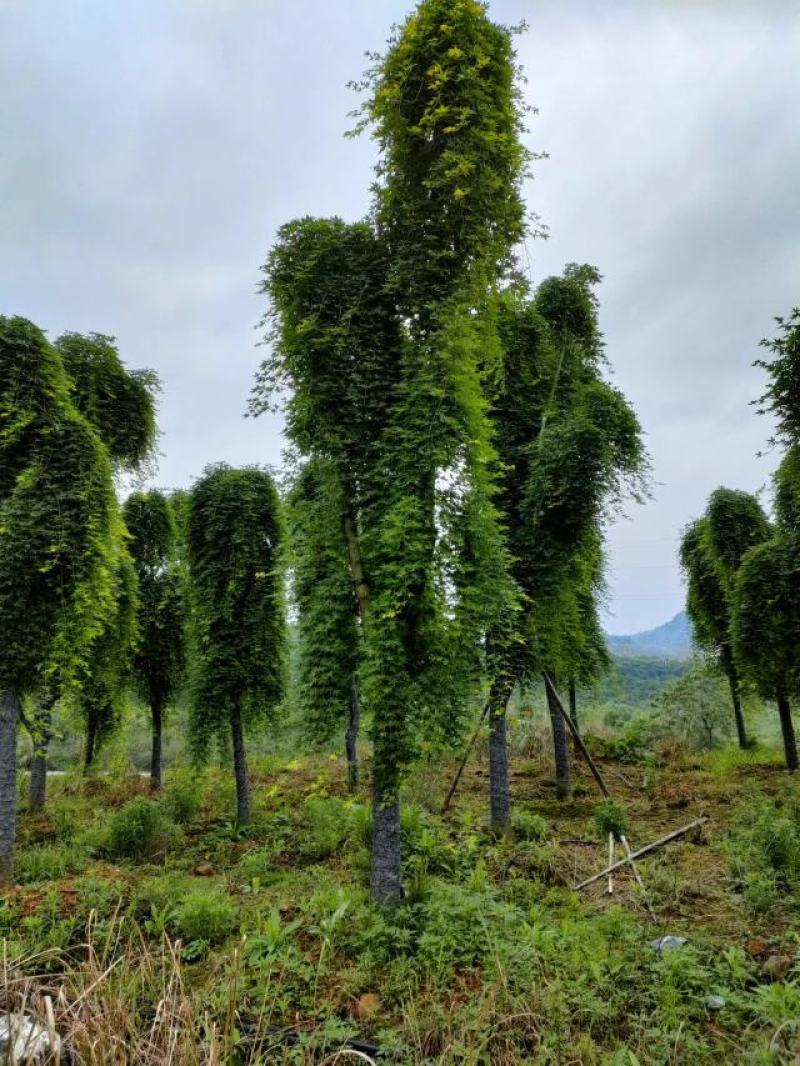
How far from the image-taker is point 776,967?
4543 mm

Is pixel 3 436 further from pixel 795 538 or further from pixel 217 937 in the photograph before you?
pixel 795 538

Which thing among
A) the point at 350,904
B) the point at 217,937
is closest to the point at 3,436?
A: the point at 217,937

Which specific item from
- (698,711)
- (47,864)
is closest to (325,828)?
(47,864)

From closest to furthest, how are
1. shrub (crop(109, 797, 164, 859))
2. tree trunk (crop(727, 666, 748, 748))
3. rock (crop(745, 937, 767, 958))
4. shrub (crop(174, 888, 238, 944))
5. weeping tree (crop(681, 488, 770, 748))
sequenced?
rock (crop(745, 937, 767, 958)) → shrub (crop(174, 888, 238, 944)) → shrub (crop(109, 797, 164, 859)) → weeping tree (crop(681, 488, 770, 748)) → tree trunk (crop(727, 666, 748, 748))

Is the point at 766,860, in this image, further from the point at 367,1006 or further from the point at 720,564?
the point at 720,564

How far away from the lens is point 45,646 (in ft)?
23.6

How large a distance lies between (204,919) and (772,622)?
39.4ft

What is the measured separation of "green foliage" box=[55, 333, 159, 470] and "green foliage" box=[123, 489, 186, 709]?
264 cm

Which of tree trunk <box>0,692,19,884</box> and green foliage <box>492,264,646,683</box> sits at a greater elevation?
green foliage <box>492,264,646,683</box>

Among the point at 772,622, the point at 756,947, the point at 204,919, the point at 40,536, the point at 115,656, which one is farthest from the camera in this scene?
the point at 772,622

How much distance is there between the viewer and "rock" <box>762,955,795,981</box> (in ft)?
14.8

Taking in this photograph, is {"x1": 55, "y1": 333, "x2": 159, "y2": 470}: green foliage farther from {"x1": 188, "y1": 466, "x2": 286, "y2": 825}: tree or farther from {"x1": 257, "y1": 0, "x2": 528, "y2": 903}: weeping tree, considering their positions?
{"x1": 257, "y1": 0, "x2": 528, "y2": 903}: weeping tree

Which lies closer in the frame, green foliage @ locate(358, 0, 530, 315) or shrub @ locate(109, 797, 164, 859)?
green foliage @ locate(358, 0, 530, 315)

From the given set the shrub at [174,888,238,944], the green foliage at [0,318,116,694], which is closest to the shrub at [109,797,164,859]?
the green foliage at [0,318,116,694]
